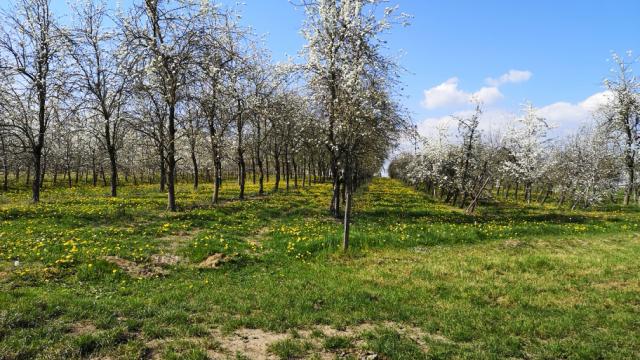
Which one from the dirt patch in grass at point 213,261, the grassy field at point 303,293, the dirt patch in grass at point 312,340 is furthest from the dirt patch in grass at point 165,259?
the dirt patch in grass at point 312,340

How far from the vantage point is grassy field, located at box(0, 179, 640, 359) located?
7.66 metres

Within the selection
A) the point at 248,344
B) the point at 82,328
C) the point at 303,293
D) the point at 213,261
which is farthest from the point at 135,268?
the point at 248,344

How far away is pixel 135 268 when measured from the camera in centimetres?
1242

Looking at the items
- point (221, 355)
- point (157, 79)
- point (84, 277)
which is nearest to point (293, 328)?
point (221, 355)

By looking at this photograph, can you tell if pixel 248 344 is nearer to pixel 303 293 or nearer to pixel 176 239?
pixel 303 293

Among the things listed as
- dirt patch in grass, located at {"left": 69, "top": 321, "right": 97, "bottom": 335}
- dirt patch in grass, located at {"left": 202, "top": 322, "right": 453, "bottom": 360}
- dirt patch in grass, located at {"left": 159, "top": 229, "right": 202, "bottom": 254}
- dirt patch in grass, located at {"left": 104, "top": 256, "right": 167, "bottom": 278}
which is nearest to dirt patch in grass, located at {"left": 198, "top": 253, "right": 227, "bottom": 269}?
dirt patch in grass, located at {"left": 104, "top": 256, "right": 167, "bottom": 278}

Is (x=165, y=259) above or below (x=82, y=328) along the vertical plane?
above

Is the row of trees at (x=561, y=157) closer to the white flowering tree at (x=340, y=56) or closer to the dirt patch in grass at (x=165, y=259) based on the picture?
the white flowering tree at (x=340, y=56)

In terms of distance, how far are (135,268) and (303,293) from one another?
207 inches

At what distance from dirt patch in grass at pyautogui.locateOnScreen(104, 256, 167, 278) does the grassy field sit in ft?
0.23

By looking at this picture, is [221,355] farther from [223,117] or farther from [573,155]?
[573,155]

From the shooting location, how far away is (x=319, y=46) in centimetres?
2438

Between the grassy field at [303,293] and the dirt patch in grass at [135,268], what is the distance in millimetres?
71

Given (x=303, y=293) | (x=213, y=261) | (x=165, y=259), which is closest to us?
(x=303, y=293)
